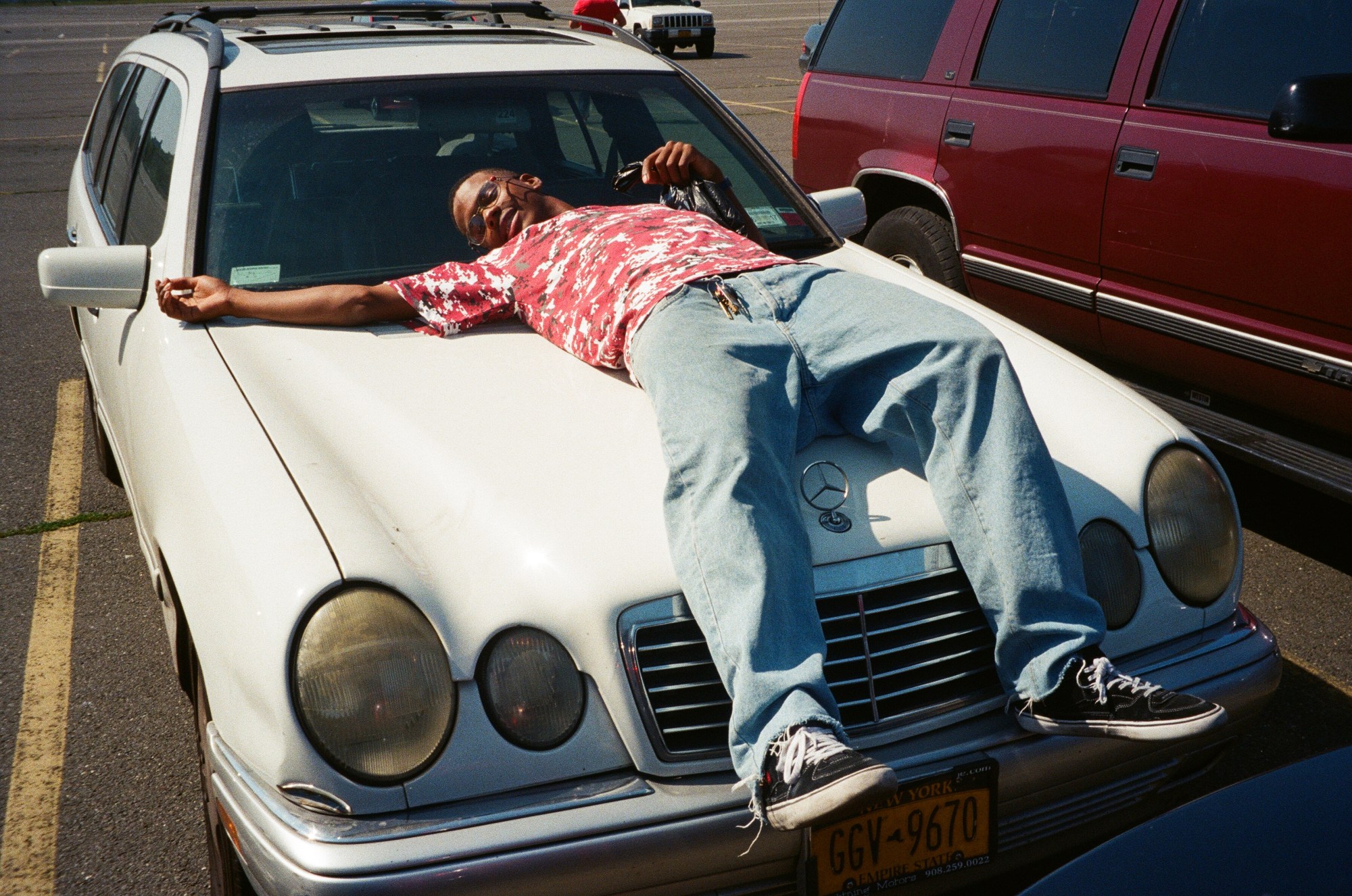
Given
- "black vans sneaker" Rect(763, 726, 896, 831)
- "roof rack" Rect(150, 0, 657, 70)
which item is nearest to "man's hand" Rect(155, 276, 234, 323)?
"roof rack" Rect(150, 0, 657, 70)

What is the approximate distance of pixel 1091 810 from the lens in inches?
83.6

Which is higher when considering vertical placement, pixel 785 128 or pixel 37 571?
pixel 785 128

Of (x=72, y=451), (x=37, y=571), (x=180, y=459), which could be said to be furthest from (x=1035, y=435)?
(x=72, y=451)

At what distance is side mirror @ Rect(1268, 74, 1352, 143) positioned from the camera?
3.34 m

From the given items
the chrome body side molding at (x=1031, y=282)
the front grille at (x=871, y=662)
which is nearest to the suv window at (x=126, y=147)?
the front grille at (x=871, y=662)

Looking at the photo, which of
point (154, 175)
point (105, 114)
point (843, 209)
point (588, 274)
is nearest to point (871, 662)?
point (588, 274)

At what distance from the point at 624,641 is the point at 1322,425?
283cm

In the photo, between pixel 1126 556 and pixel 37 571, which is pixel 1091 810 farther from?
pixel 37 571

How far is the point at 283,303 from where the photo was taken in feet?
8.93

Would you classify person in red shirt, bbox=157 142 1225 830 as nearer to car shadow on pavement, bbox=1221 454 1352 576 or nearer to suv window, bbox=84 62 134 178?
suv window, bbox=84 62 134 178

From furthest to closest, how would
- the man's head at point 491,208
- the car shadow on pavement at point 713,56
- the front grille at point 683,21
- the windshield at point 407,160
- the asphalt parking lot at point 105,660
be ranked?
1. the car shadow on pavement at point 713,56
2. the front grille at point 683,21
3. the man's head at point 491,208
4. the windshield at point 407,160
5. the asphalt parking lot at point 105,660

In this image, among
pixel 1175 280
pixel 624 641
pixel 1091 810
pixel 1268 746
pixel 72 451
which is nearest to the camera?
pixel 624 641

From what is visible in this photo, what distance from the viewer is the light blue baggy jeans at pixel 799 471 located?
1.89 meters

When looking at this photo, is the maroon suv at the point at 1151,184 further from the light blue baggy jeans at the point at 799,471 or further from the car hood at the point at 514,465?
the light blue baggy jeans at the point at 799,471
